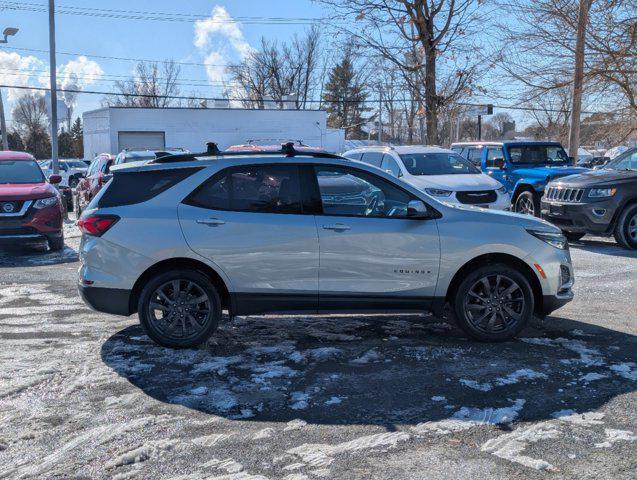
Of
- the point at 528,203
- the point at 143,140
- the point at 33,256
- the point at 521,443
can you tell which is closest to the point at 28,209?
the point at 33,256

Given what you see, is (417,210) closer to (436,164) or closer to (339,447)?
(339,447)

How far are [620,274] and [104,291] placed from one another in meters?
7.28

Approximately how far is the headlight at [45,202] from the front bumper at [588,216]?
920 centimetres

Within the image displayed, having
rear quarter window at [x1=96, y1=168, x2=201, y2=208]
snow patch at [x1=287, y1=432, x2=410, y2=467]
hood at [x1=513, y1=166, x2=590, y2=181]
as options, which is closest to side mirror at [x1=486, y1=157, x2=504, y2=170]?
hood at [x1=513, y1=166, x2=590, y2=181]

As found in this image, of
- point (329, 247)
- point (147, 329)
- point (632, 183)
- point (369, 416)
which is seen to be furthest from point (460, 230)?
point (632, 183)

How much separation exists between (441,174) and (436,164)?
0.44 m

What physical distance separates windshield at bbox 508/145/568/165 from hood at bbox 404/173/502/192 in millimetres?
3496

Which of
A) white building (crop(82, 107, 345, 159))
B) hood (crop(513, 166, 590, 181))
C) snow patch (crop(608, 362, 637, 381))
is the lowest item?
snow patch (crop(608, 362, 637, 381))

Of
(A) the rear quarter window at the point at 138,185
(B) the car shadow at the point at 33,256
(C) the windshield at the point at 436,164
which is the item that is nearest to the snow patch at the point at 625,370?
(A) the rear quarter window at the point at 138,185

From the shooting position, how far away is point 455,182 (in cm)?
1288

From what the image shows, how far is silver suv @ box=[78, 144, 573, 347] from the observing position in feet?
19.6

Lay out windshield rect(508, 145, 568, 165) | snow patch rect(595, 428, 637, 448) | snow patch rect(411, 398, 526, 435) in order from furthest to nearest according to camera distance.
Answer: windshield rect(508, 145, 568, 165)
snow patch rect(411, 398, 526, 435)
snow patch rect(595, 428, 637, 448)

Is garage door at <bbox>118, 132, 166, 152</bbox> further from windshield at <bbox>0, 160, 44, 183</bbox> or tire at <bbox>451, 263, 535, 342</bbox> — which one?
tire at <bbox>451, 263, 535, 342</bbox>

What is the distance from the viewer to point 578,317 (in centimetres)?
733
